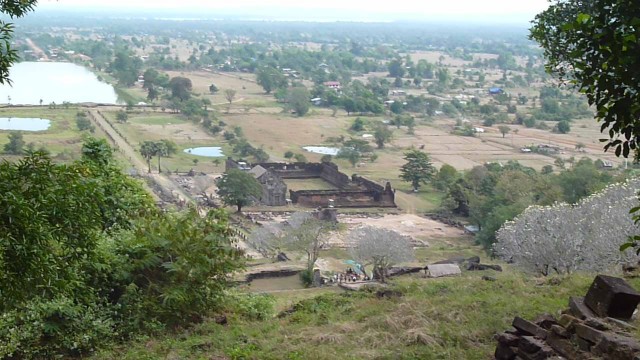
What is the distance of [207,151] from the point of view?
142 feet

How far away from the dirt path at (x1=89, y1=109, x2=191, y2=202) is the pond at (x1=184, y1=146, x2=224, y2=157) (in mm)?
3312

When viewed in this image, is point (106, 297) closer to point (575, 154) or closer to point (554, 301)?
point (554, 301)

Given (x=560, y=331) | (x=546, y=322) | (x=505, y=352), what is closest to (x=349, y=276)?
(x=546, y=322)

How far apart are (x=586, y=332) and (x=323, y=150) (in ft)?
129

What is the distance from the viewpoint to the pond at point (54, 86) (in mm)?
64188

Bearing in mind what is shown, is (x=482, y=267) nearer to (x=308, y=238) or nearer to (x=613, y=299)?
(x=308, y=238)

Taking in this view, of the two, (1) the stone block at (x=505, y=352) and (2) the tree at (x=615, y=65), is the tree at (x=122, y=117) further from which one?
(2) the tree at (x=615, y=65)

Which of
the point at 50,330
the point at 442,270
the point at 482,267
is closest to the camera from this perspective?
the point at 50,330

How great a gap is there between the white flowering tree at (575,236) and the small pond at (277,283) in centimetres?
516

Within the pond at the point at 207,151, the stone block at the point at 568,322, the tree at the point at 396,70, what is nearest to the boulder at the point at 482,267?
the stone block at the point at 568,322

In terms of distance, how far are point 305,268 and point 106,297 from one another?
11.1 m

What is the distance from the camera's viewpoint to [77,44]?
121 m

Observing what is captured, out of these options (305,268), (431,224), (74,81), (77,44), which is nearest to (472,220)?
(431,224)

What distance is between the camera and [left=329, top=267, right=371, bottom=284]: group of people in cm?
1899
